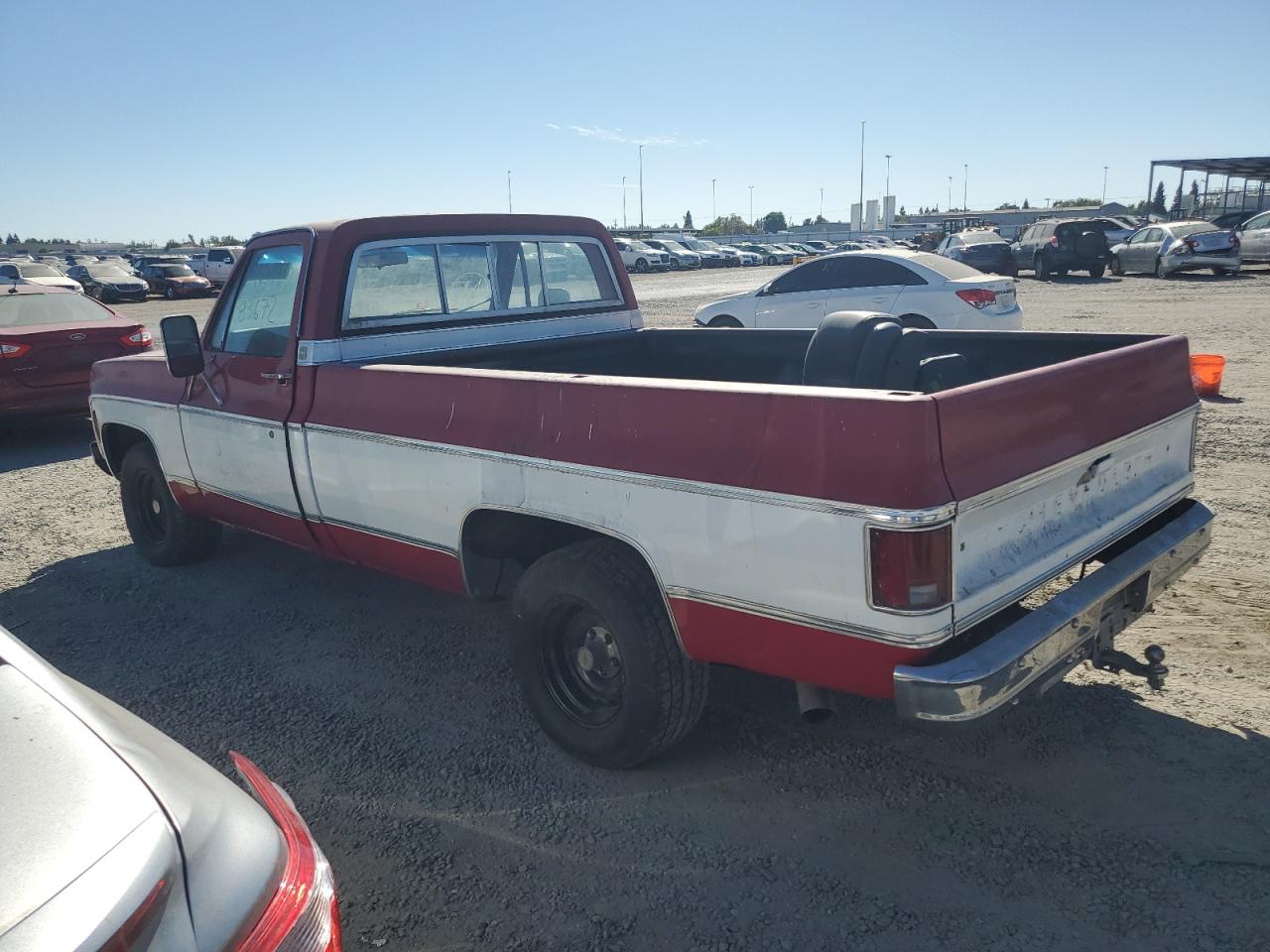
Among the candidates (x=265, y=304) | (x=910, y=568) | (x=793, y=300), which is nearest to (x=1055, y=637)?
(x=910, y=568)

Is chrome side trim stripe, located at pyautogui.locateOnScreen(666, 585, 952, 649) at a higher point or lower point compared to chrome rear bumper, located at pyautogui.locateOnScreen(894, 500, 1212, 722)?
higher

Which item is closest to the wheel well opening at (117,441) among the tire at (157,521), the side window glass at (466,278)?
the tire at (157,521)

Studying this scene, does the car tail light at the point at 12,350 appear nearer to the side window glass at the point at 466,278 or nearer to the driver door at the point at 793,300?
the side window glass at the point at 466,278

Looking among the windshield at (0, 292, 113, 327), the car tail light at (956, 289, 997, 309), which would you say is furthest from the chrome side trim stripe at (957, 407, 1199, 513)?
the windshield at (0, 292, 113, 327)

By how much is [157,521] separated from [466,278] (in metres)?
2.64

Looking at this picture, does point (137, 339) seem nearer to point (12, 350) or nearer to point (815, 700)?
point (12, 350)

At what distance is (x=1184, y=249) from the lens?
23812 millimetres

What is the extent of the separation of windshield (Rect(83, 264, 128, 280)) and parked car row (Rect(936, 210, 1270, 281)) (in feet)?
85.2

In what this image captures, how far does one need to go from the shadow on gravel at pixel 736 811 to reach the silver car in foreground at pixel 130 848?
3.64ft

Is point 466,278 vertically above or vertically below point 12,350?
above

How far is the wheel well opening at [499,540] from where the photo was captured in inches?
143

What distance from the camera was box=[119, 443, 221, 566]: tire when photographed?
5.67 m

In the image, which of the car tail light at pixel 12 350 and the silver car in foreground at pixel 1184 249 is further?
the silver car in foreground at pixel 1184 249

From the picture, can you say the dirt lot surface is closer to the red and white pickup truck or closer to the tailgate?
the red and white pickup truck
